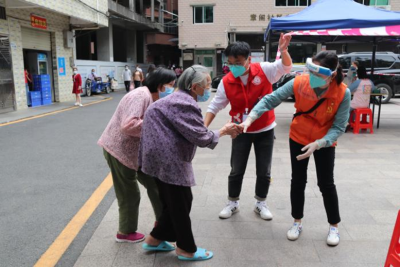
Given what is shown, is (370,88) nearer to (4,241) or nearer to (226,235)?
(226,235)

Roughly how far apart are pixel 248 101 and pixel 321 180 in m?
0.94

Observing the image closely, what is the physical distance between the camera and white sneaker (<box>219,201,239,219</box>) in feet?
11.6

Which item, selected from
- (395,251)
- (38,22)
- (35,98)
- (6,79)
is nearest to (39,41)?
(38,22)

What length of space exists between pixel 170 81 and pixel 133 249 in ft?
4.66

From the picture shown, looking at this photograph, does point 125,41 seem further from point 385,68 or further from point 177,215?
point 177,215

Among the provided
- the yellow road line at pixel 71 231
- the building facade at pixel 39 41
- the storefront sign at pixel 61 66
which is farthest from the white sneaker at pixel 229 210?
the storefront sign at pixel 61 66

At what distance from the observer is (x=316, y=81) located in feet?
8.80

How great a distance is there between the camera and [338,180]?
15.1 ft

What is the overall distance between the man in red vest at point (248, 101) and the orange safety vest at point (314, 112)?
0.40m

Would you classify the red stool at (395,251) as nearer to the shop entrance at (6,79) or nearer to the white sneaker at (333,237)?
the white sneaker at (333,237)

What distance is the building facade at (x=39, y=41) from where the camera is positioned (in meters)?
11.7

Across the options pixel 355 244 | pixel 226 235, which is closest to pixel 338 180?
pixel 355 244

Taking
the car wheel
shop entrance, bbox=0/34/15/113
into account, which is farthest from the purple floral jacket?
the car wheel

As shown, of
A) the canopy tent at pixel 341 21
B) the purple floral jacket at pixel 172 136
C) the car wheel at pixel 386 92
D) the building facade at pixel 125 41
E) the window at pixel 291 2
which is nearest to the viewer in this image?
the purple floral jacket at pixel 172 136
